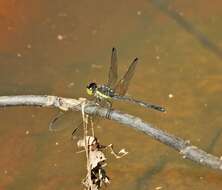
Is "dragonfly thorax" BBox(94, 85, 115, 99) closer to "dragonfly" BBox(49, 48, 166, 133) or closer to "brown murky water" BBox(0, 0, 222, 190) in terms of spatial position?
"dragonfly" BBox(49, 48, 166, 133)

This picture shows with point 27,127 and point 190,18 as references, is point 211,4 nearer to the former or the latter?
point 190,18

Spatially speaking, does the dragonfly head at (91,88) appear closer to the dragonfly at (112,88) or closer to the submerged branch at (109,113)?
the dragonfly at (112,88)

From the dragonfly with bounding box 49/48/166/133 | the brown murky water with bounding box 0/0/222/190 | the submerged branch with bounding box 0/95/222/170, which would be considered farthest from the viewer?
the brown murky water with bounding box 0/0/222/190

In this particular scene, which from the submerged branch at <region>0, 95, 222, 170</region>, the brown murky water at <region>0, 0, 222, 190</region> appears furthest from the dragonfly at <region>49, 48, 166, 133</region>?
the brown murky water at <region>0, 0, 222, 190</region>

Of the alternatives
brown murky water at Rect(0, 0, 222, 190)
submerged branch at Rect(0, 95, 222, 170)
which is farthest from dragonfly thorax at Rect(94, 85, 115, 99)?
brown murky water at Rect(0, 0, 222, 190)

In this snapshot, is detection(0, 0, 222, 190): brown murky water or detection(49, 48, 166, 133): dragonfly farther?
detection(0, 0, 222, 190): brown murky water

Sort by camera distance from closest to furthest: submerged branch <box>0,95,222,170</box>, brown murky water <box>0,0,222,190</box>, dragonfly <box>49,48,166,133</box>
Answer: submerged branch <box>0,95,222,170</box> → dragonfly <box>49,48,166,133</box> → brown murky water <box>0,0,222,190</box>

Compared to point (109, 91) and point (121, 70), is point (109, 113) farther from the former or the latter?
point (121, 70)

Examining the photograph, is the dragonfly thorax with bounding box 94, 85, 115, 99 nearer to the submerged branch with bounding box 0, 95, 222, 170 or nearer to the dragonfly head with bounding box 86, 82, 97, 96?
the dragonfly head with bounding box 86, 82, 97, 96

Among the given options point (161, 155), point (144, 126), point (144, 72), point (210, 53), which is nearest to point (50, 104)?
point (144, 126)

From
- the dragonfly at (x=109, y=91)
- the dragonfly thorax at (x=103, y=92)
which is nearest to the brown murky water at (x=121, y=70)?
the dragonfly at (x=109, y=91)
